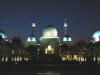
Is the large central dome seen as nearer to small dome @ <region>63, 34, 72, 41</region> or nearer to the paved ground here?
small dome @ <region>63, 34, 72, 41</region>

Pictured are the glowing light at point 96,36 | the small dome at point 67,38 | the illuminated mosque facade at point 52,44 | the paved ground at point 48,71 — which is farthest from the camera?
the small dome at point 67,38

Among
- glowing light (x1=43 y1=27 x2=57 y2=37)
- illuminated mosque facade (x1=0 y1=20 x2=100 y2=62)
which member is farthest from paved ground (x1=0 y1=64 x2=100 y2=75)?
glowing light (x1=43 y1=27 x2=57 y2=37)

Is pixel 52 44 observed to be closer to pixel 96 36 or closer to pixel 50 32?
pixel 50 32

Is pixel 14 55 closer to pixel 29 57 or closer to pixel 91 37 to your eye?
pixel 29 57

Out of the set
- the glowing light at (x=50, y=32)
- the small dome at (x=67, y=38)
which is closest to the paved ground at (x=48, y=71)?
the glowing light at (x=50, y=32)

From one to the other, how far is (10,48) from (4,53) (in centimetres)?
855

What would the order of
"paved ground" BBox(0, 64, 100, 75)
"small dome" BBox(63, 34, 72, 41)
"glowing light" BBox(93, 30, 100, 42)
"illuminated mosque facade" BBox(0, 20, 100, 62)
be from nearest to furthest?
"paved ground" BBox(0, 64, 100, 75)
"illuminated mosque facade" BBox(0, 20, 100, 62)
"glowing light" BBox(93, 30, 100, 42)
"small dome" BBox(63, 34, 72, 41)

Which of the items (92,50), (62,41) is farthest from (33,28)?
(92,50)

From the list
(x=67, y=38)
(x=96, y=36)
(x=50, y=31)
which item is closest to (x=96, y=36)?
(x=96, y=36)

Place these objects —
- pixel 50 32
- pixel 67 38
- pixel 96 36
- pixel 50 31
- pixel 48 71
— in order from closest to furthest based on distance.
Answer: pixel 48 71 < pixel 50 31 < pixel 50 32 < pixel 67 38 < pixel 96 36

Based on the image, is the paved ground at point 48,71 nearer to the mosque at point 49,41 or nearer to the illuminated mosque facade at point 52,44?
the illuminated mosque facade at point 52,44

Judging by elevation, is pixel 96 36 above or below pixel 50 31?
below

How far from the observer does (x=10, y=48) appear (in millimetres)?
156000

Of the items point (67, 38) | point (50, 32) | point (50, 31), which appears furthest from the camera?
point (67, 38)
